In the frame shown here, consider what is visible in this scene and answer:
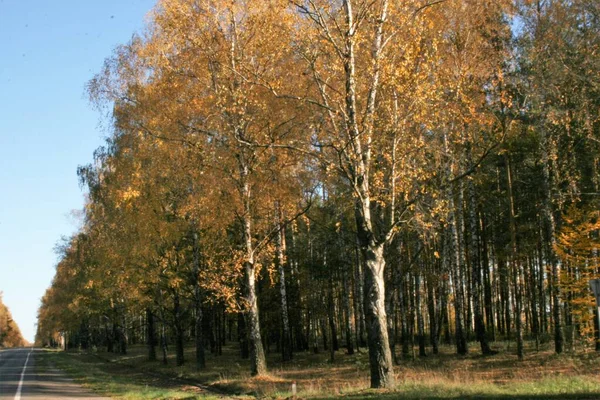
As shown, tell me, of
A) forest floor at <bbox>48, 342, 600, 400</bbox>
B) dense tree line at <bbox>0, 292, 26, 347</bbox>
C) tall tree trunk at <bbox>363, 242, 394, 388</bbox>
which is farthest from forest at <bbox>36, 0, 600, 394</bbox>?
dense tree line at <bbox>0, 292, 26, 347</bbox>

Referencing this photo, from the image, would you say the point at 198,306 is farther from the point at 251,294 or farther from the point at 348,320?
the point at 251,294

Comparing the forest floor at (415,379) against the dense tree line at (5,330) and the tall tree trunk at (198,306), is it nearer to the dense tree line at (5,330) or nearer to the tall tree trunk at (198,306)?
the tall tree trunk at (198,306)

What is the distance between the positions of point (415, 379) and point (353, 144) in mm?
6841

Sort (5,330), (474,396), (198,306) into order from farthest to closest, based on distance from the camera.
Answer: (5,330) < (198,306) < (474,396)

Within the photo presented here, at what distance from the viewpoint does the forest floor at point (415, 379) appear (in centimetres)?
1342

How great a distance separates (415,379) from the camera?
658 inches

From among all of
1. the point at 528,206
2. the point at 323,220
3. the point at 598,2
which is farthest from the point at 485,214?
the point at 598,2

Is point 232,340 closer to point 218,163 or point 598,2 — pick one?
point 218,163

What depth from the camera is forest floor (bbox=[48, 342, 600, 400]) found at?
528 inches

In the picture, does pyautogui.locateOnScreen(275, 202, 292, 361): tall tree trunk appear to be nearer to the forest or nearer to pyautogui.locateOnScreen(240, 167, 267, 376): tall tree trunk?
the forest

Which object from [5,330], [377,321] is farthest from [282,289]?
[5,330]

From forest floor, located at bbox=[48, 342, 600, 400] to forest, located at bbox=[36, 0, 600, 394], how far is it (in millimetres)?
876

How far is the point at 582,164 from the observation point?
84.2 ft

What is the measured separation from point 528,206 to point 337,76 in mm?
18908
